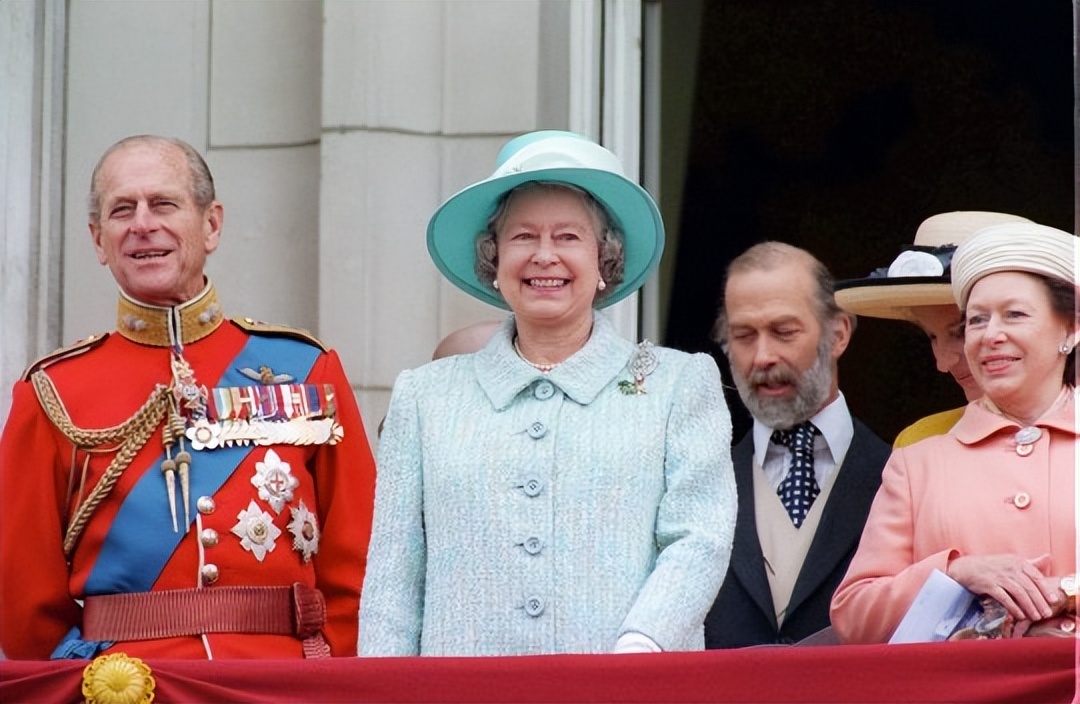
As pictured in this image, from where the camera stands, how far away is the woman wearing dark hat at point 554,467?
15.0ft

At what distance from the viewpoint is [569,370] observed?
480cm

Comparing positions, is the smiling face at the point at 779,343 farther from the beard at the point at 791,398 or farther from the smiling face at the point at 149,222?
the smiling face at the point at 149,222

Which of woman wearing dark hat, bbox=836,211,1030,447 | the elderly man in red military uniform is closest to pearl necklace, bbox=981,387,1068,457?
woman wearing dark hat, bbox=836,211,1030,447

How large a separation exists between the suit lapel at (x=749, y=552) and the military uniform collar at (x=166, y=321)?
128cm

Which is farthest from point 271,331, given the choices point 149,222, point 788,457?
point 788,457

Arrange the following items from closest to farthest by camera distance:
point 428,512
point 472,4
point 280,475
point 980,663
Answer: point 980,663 → point 428,512 → point 280,475 → point 472,4

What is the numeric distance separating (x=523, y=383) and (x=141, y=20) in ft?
8.66

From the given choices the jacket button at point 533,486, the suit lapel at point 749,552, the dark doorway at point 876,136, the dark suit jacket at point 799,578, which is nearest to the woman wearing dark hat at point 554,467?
the jacket button at point 533,486

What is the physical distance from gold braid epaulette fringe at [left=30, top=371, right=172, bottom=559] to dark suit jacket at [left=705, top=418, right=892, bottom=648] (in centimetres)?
133

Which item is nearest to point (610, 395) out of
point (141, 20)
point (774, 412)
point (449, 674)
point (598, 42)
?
point (449, 674)

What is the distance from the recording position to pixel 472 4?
678cm

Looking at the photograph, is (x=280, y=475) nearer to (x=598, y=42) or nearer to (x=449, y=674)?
(x=449, y=674)

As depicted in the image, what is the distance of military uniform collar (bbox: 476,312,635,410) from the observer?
4773mm

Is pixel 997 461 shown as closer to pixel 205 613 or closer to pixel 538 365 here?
pixel 538 365
